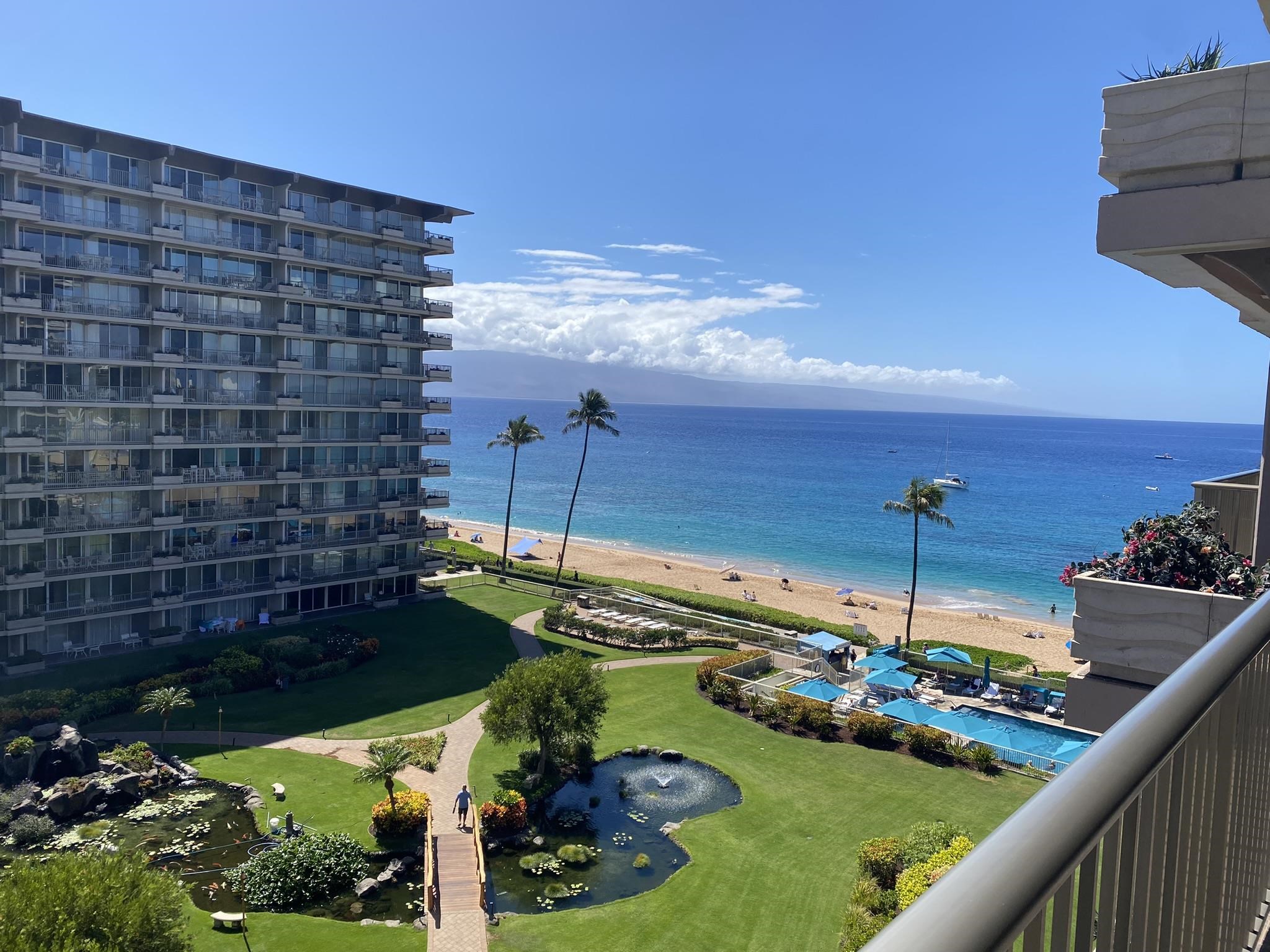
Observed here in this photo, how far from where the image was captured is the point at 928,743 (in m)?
33.0

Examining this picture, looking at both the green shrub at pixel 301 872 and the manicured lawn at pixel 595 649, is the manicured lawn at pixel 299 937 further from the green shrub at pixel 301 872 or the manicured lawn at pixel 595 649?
the manicured lawn at pixel 595 649

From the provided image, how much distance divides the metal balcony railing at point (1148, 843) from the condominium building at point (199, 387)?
47.7 metres

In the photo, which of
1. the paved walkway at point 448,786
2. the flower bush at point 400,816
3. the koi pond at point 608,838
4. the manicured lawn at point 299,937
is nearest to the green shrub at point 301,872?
the manicured lawn at point 299,937

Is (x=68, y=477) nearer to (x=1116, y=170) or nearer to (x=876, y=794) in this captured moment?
(x=876, y=794)

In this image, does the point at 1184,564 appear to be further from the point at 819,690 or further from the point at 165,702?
the point at 165,702

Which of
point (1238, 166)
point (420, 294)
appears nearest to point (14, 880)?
point (1238, 166)

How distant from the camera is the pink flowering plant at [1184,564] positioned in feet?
32.3

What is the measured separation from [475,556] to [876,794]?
168 feet

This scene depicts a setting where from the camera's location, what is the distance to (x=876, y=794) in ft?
97.9

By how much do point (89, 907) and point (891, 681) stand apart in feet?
113

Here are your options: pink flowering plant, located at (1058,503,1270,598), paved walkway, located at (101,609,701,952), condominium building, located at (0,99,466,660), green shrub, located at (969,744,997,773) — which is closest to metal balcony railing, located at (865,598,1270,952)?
pink flowering plant, located at (1058,503,1270,598)

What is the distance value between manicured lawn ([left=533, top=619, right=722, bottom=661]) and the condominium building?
1214 centimetres

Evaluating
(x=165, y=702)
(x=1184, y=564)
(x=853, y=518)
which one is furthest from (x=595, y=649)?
(x=853, y=518)

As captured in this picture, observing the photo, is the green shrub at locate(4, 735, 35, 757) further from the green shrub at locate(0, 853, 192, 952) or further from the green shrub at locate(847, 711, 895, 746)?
the green shrub at locate(847, 711, 895, 746)
